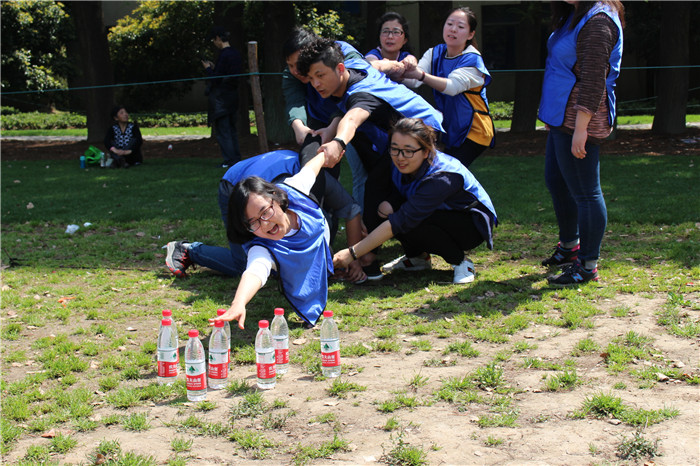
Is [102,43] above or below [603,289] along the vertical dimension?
above

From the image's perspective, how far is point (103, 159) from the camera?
43.5 ft

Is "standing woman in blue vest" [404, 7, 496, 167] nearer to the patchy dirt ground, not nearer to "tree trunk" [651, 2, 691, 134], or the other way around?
the patchy dirt ground

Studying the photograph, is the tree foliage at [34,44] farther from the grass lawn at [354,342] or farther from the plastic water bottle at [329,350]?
the plastic water bottle at [329,350]

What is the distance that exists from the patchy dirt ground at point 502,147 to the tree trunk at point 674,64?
0.46 metres

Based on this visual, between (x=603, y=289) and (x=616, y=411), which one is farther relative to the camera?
(x=603, y=289)

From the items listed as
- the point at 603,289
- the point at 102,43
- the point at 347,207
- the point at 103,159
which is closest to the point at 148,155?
the point at 103,159

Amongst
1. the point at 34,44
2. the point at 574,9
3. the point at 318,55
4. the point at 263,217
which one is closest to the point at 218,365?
the point at 263,217

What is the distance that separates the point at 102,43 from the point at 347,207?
1314cm

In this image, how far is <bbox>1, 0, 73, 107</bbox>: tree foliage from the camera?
23.3 meters

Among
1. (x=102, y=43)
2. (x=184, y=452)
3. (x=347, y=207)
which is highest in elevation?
(x=102, y=43)

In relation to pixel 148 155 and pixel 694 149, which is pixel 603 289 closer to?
pixel 694 149

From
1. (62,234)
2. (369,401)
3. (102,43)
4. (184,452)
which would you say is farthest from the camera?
(102,43)

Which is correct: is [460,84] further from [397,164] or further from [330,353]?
[330,353]

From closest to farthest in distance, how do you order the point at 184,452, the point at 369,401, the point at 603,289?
the point at 184,452 → the point at 369,401 → the point at 603,289
